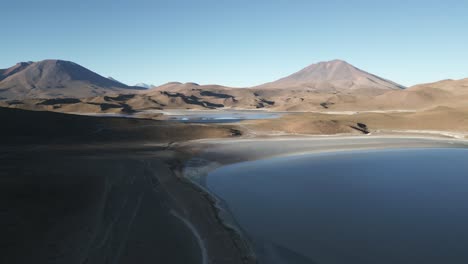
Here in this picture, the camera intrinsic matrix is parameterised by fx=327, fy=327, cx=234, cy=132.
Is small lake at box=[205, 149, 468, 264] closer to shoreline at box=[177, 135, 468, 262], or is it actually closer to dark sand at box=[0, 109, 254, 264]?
shoreline at box=[177, 135, 468, 262]

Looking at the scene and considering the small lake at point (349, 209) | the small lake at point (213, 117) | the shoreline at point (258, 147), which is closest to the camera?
the small lake at point (349, 209)

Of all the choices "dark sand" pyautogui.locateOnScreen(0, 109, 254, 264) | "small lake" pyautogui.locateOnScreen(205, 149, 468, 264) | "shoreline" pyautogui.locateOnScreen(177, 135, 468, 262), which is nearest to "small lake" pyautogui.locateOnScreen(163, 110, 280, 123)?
"shoreline" pyautogui.locateOnScreen(177, 135, 468, 262)

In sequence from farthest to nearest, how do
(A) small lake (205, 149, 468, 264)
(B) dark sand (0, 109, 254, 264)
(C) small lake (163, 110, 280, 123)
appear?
1. (C) small lake (163, 110, 280, 123)
2. (A) small lake (205, 149, 468, 264)
3. (B) dark sand (0, 109, 254, 264)

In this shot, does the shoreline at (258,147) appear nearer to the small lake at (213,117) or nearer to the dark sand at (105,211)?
the dark sand at (105,211)

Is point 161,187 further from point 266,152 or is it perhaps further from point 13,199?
point 266,152

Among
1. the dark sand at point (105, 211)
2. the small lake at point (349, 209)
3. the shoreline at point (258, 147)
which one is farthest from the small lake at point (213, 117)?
the small lake at point (349, 209)

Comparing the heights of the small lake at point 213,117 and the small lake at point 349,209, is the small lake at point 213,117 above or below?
below

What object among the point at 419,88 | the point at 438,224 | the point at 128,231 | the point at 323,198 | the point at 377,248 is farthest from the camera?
the point at 419,88

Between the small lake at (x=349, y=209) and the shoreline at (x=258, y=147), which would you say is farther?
the shoreline at (x=258, y=147)

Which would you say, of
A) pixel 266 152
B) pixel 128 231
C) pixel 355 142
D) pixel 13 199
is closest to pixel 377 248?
pixel 128 231
